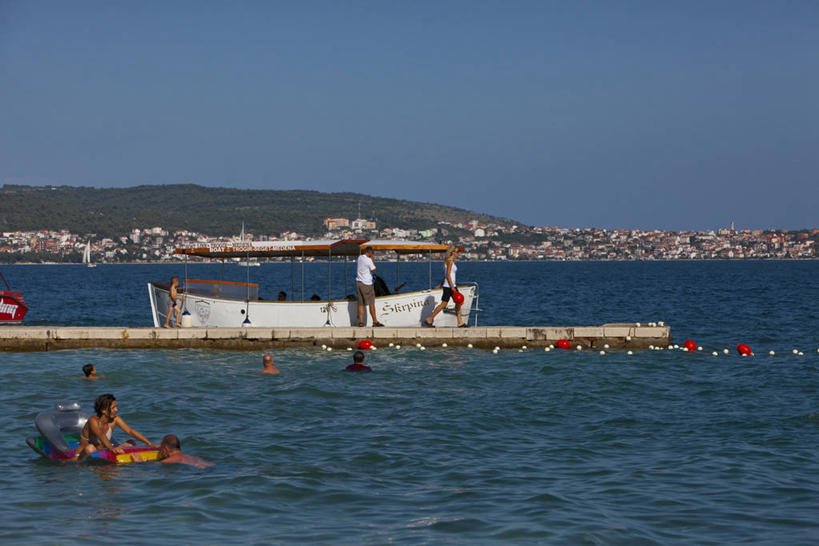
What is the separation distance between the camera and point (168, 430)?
13312mm

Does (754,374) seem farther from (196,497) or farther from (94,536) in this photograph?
(94,536)

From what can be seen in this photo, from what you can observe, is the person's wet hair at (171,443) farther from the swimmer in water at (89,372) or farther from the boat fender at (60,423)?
the swimmer in water at (89,372)

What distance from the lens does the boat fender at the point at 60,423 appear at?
11.3 m

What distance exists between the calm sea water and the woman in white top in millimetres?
1108

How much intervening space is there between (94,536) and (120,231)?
173 meters

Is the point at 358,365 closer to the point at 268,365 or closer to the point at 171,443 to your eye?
the point at 268,365

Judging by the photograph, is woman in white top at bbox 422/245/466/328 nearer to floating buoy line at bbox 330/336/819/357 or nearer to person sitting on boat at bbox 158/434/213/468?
floating buoy line at bbox 330/336/819/357

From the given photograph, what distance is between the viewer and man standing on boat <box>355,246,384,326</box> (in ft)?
67.6

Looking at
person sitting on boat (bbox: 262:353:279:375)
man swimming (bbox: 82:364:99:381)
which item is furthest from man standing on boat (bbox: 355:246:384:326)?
man swimming (bbox: 82:364:99:381)

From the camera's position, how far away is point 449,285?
21.6 metres

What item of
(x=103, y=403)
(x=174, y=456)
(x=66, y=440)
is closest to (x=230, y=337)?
(x=66, y=440)

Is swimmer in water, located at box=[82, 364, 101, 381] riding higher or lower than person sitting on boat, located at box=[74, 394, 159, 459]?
higher

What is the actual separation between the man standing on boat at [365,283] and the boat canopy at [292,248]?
26.9 inches

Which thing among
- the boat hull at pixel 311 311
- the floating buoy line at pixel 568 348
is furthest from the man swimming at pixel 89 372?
the floating buoy line at pixel 568 348
